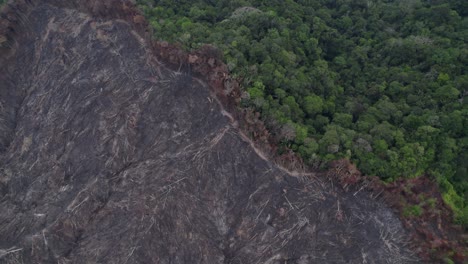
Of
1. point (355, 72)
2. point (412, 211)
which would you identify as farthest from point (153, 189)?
point (355, 72)

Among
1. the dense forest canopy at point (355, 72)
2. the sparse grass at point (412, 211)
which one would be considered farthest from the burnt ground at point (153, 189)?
the dense forest canopy at point (355, 72)

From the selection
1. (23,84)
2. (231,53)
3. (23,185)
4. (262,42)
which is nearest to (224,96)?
(231,53)

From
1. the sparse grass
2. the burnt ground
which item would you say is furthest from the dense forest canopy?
the burnt ground

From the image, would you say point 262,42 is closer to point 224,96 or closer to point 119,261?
point 224,96

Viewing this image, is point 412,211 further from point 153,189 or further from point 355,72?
point 153,189

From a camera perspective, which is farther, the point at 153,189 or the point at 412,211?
the point at 153,189

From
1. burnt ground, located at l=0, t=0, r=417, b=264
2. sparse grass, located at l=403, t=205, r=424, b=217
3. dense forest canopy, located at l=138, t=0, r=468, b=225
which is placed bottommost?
burnt ground, located at l=0, t=0, r=417, b=264

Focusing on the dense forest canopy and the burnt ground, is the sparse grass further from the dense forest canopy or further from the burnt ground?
the dense forest canopy
